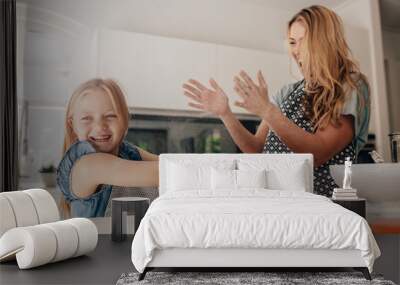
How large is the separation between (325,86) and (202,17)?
1.67 metres

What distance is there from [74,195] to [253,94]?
7.99ft

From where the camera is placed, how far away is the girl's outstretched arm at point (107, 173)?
18.0ft

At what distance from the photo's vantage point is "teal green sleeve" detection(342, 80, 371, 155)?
5.48 m

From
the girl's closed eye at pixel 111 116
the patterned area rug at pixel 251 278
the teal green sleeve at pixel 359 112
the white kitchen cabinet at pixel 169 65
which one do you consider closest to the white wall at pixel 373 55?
the teal green sleeve at pixel 359 112

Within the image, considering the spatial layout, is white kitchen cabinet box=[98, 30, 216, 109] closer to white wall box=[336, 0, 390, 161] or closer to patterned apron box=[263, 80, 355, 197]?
patterned apron box=[263, 80, 355, 197]

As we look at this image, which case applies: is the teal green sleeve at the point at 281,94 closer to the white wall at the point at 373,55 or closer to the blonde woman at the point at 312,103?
the blonde woman at the point at 312,103

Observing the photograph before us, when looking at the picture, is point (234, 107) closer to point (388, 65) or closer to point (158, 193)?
point (158, 193)

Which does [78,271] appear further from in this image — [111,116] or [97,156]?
[111,116]

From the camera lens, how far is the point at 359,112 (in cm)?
551

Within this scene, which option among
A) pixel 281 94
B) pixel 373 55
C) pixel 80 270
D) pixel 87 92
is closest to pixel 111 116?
pixel 87 92

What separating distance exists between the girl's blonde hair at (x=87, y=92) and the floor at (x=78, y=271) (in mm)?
1550

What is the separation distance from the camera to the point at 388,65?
224 inches

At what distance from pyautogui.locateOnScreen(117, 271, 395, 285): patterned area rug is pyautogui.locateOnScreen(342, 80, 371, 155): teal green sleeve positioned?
2.34m

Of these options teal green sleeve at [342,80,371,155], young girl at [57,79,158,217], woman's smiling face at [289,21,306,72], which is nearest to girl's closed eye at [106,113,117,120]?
young girl at [57,79,158,217]
